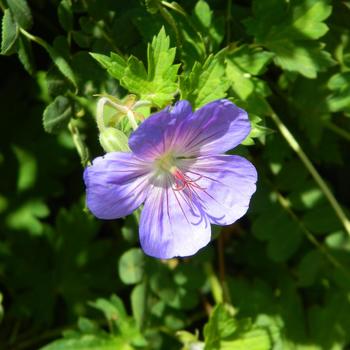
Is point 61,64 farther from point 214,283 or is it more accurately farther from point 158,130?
point 214,283

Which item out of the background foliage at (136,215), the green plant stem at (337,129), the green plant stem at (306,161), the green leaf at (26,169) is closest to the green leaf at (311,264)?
the background foliage at (136,215)

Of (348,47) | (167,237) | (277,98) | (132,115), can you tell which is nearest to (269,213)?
(277,98)

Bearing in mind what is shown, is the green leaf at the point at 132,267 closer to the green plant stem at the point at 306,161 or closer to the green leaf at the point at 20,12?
the green plant stem at the point at 306,161

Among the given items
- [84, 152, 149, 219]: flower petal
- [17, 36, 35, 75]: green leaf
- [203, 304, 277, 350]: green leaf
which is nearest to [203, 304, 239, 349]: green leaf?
[203, 304, 277, 350]: green leaf

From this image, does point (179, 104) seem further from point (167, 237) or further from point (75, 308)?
point (75, 308)

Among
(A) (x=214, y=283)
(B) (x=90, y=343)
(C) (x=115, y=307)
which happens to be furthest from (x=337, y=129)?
(B) (x=90, y=343)
